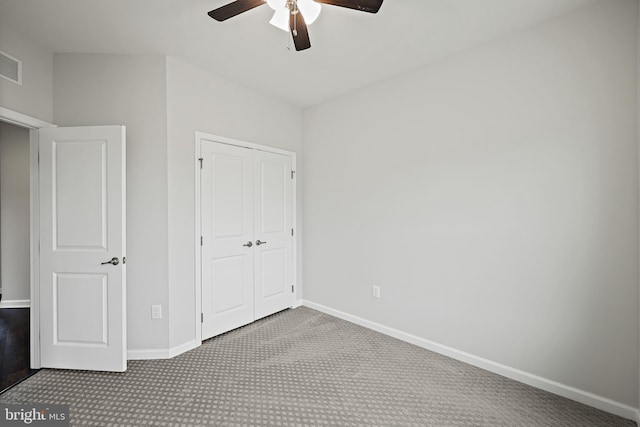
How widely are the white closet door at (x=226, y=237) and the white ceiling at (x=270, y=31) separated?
911 mm

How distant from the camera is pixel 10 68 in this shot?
2244 mm

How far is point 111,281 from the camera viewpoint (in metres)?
2.43

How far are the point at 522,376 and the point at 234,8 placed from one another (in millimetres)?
3249

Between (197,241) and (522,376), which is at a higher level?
(197,241)

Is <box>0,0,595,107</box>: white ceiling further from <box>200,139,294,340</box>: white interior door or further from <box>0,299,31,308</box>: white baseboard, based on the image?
Answer: <box>0,299,31,308</box>: white baseboard

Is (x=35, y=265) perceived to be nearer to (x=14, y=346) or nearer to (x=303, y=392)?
(x=14, y=346)

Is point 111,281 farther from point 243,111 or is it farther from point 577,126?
point 577,126

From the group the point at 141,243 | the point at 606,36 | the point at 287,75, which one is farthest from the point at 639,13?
the point at 141,243

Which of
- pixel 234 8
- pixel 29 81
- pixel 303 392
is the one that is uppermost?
pixel 234 8

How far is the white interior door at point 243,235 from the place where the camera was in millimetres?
3023

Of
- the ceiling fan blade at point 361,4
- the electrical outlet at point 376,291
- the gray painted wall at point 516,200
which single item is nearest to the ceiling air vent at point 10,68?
the ceiling fan blade at point 361,4

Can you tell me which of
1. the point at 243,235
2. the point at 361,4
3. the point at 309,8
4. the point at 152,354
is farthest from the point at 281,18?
the point at 152,354

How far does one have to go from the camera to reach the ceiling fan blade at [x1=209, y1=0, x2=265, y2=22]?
5.46 feet

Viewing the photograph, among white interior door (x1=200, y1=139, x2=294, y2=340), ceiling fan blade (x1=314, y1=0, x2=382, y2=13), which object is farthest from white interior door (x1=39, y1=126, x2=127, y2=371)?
ceiling fan blade (x1=314, y1=0, x2=382, y2=13)
